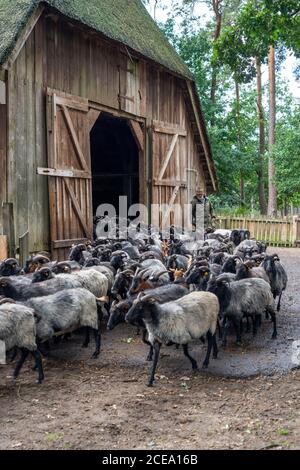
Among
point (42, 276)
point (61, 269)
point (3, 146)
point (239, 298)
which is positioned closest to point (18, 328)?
point (42, 276)

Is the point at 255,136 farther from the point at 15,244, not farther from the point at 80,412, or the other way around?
the point at 80,412

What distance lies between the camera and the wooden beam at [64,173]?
11.4 meters

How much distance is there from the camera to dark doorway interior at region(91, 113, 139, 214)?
19.5m

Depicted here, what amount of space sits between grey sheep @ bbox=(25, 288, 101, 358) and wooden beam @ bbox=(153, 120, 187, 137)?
9915 mm

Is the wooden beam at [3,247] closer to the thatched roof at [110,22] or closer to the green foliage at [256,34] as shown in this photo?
the thatched roof at [110,22]

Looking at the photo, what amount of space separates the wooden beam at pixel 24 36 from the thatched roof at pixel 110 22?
3.1 inches

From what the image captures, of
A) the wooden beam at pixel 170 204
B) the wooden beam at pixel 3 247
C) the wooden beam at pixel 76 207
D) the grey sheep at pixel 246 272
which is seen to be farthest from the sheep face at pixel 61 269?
the wooden beam at pixel 170 204

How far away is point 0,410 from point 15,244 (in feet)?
18.2

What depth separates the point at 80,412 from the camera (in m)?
5.33

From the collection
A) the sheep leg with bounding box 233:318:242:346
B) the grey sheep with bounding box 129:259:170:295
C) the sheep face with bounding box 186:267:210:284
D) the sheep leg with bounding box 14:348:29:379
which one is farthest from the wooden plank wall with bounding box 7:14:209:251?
the sheep leg with bounding box 233:318:242:346

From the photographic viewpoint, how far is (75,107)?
1240cm

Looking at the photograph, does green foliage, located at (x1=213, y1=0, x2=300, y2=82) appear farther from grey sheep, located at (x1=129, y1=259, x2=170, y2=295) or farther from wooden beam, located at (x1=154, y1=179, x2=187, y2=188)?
grey sheep, located at (x1=129, y1=259, x2=170, y2=295)

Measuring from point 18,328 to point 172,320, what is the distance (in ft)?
6.31
